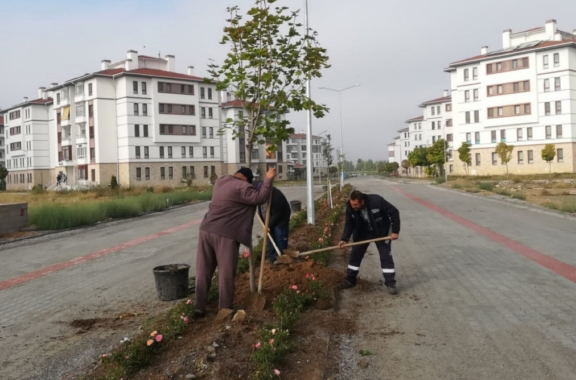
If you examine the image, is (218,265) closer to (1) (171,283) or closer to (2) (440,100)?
(1) (171,283)

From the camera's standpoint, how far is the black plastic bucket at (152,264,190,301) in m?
A: 7.58

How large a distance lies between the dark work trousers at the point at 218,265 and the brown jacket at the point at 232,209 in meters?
0.09

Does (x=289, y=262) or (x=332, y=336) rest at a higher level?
(x=289, y=262)

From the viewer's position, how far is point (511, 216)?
19312 mm

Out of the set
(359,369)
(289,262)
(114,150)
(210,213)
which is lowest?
(359,369)

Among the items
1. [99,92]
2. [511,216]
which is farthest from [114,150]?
[511,216]

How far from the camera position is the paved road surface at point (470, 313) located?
15.6ft

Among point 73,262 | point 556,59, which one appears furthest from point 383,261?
point 556,59

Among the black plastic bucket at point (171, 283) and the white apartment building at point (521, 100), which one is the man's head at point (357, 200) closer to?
the black plastic bucket at point (171, 283)

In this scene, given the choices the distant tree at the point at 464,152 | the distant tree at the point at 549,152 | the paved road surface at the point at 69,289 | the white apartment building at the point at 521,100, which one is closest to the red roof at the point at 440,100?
the white apartment building at the point at 521,100

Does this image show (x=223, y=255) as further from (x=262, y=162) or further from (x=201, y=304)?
(x=262, y=162)

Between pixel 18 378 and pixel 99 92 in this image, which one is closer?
pixel 18 378

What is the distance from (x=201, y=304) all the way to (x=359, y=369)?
2.15 m

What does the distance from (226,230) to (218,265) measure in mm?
398
